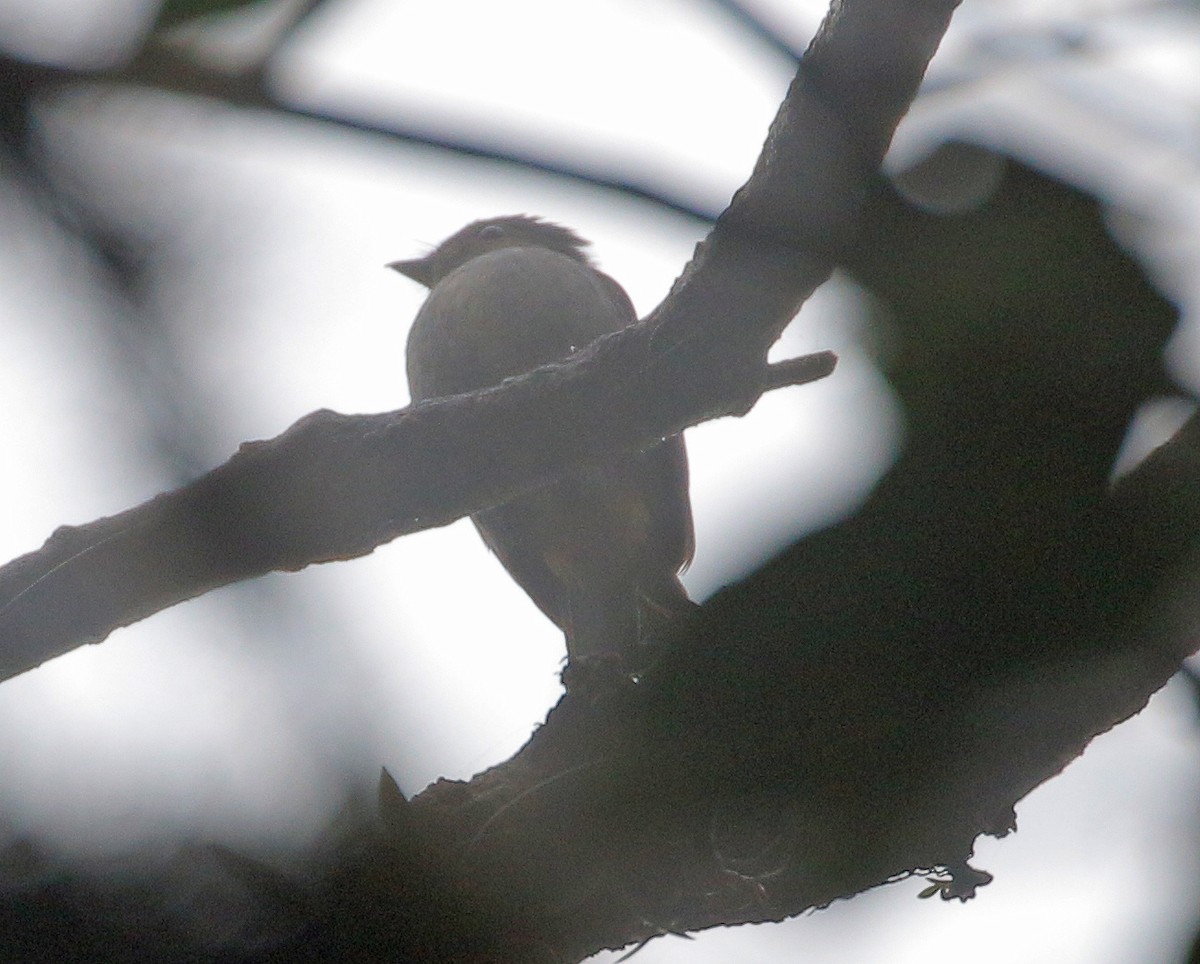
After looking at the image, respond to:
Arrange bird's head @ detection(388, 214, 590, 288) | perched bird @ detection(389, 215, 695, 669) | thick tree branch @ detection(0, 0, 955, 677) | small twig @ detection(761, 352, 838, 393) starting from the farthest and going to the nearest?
1. bird's head @ detection(388, 214, 590, 288)
2. perched bird @ detection(389, 215, 695, 669)
3. small twig @ detection(761, 352, 838, 393)
4. thick tree branch @ detection(0, 0, 955, 677)

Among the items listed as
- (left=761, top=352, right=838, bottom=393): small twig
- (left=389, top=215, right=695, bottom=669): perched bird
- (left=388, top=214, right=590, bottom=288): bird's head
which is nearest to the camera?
(left=761, top=352, right=838, bottom=393): small twig

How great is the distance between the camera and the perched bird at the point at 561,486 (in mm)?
4973

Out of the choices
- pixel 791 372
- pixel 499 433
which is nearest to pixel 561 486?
pixel 499 433

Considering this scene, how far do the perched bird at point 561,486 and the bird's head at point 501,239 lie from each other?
584mm

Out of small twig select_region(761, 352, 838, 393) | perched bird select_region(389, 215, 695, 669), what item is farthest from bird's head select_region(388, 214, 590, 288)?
small twig select_region(761, 352, 838, 393)

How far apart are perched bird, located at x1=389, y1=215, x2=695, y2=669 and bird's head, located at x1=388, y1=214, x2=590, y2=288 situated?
584 mm

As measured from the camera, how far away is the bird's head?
19.6 feet

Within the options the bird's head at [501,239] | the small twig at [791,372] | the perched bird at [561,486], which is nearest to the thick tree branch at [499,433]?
the small twig at [791,372]

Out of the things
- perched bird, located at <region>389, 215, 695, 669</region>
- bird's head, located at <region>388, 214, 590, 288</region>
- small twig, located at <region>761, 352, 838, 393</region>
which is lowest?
small twig, located at <region>761, 352, 838, 393</region>

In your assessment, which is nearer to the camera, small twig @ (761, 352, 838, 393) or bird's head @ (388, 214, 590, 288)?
small twig @ (761, 352, 838, 393)

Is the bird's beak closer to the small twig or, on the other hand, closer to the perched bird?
the perched bird

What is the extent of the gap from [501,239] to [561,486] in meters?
1.59

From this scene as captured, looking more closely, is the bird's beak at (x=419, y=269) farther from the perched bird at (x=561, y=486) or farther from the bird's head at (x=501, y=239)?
the perched bird at (x=561, y=486)

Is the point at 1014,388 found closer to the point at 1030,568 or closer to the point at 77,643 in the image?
the point at 1030,568
